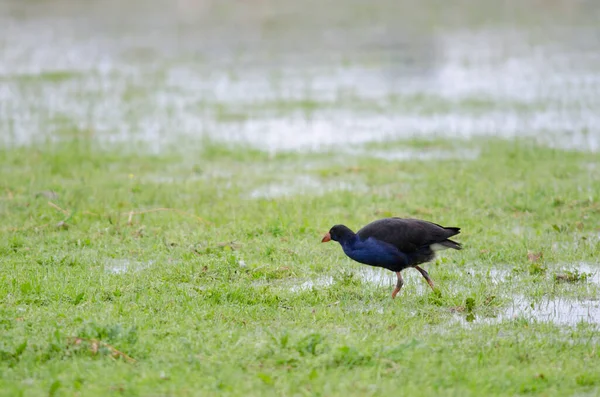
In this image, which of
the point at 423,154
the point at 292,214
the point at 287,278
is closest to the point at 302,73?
the point at 423,154

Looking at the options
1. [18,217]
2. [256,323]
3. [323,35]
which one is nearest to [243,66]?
[323,35]

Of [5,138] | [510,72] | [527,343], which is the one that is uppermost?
[510,72]

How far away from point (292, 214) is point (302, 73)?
42.4ft

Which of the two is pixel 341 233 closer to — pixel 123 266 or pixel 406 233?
pixel 406 233

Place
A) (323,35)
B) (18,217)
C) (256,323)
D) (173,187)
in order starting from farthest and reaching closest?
(323,35), (173,187), (18,217), (256,323)

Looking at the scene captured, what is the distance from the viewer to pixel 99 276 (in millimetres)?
8914

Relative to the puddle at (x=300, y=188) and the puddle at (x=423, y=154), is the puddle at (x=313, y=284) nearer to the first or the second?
the puddle at (x=300, y=188)

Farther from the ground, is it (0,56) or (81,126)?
(0,56)

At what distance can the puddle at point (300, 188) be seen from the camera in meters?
12.8

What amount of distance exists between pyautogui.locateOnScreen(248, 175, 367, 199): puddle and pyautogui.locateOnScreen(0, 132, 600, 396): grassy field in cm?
5

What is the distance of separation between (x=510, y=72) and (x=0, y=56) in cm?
1478

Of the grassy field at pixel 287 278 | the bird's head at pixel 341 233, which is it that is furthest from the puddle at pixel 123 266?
the bird's head at pixel 341 233

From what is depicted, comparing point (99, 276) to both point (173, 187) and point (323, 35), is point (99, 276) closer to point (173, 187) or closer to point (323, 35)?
point (173, 187)

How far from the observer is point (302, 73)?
23.8 metres
